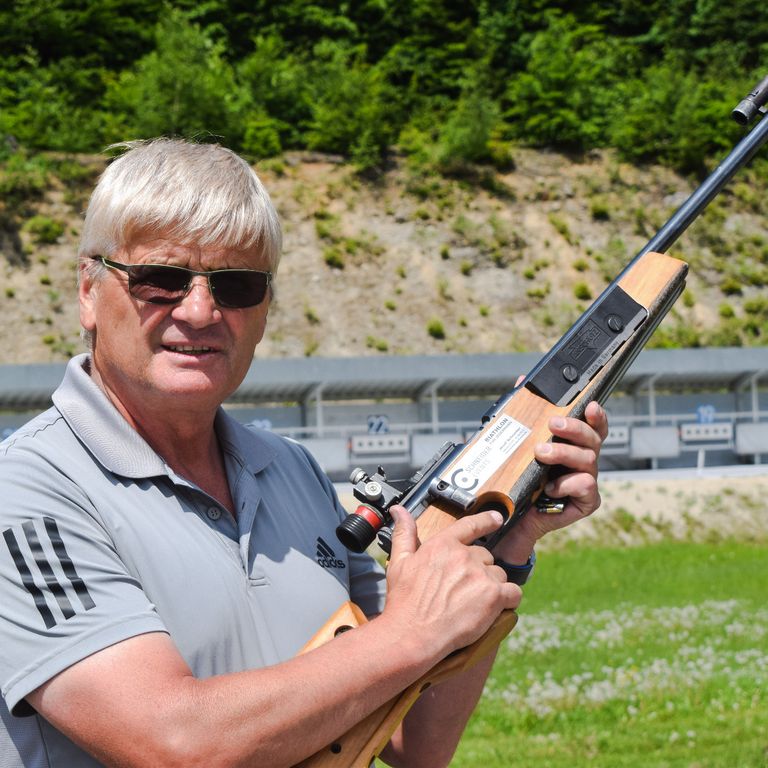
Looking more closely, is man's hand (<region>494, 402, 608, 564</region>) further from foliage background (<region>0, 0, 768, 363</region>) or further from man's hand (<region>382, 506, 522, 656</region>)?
foliage background (<region>0, 0, 768, 363</region>)

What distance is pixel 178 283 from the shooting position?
91.9 inches

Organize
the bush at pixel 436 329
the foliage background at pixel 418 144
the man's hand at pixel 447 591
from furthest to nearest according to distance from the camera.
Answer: the foliage background at pixel 418 144 < the bush at pixel 436 329 < the man's hand at pixel 447 591

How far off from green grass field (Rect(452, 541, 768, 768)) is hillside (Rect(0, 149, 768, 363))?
1179 inches

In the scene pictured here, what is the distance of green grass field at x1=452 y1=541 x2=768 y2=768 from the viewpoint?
245 inches

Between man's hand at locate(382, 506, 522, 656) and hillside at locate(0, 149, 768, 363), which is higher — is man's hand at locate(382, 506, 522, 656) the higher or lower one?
the higher one

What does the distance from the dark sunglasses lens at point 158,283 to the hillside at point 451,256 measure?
40125 mm

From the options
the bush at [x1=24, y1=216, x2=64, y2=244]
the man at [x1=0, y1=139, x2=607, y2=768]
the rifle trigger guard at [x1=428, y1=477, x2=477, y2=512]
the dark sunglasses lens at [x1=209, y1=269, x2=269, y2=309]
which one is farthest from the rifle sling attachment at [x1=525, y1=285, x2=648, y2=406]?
the bush at [x1=24, y1=216, x2=64, y2=244]

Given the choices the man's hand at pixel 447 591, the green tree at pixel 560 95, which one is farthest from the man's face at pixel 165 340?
the green tree at pixel 560 95

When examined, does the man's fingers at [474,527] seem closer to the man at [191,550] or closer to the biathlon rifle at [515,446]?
the man at [191,550]

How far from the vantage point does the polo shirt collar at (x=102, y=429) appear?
2.18 m

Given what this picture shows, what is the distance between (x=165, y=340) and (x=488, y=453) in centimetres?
82

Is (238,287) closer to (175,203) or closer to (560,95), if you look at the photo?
(175,203)

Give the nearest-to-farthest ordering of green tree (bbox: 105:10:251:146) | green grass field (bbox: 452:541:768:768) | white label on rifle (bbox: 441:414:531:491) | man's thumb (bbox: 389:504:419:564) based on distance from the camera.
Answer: man's thumb (bbox: 389:504:419:564) < white label on rifle (bbox: 441:414:531:491) < green grass field (bbox: 452:541:768:768) < green tree (bbox: 105:10:251:146)

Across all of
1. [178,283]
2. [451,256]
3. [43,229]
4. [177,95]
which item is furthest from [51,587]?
[177,95]
